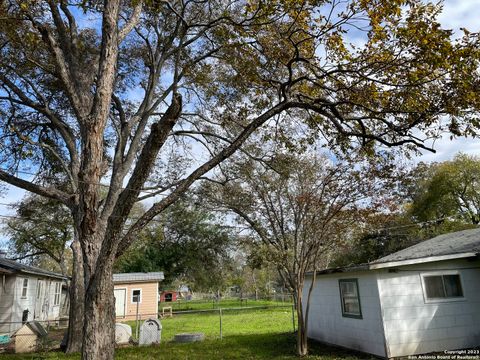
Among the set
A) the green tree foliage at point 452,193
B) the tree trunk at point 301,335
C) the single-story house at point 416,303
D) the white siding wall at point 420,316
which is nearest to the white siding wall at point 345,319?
the single-story house at point 416,303

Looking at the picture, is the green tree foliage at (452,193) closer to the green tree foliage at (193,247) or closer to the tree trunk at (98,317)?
the green tree foliage at (193,247)

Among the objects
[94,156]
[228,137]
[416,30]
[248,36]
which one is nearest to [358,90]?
[416,30]

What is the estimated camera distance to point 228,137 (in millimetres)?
12359

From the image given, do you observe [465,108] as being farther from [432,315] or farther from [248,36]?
[432,315]

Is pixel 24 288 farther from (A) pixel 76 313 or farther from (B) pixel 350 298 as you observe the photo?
(B) pixel 350 298

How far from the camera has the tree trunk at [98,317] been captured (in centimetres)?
579

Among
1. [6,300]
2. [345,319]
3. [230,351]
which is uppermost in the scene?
[6,300]

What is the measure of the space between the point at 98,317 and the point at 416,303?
27.2ft

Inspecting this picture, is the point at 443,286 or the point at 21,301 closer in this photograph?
the point at 443,286

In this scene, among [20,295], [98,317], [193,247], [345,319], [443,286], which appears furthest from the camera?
[193,247]

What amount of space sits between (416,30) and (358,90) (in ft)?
4.89

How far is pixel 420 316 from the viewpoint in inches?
385

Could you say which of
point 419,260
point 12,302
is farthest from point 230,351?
point 12,302

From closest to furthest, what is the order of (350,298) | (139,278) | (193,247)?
(350,298) < (139,278) < (193,247)
